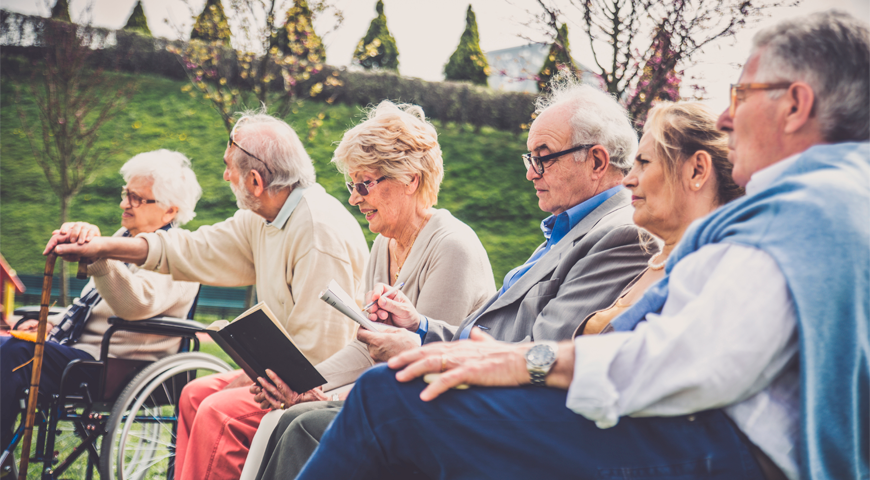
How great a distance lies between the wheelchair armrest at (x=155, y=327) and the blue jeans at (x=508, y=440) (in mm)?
2193

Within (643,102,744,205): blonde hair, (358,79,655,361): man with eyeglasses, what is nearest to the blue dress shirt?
(358,79,655,361): man with eyeglasses

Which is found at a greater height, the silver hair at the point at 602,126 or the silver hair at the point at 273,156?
the silver hair at the point at 602,126

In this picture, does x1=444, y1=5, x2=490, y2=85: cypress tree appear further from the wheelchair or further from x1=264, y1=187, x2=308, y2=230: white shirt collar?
the wheelchair

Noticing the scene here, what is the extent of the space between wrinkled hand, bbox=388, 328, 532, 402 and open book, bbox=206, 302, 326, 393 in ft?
3.32

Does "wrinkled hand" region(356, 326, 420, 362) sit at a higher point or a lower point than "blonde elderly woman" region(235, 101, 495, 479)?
lower

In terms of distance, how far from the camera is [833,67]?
1.24m

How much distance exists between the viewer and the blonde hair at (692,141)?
1.79 metres

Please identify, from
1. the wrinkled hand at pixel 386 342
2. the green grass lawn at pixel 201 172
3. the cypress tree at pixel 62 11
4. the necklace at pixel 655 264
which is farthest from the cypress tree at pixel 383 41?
the necklace at pixel 655 264

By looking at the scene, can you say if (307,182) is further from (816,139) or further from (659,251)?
(816,139)

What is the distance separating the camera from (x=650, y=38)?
4457 mm

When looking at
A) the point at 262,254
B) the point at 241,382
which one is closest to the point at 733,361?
the point at 241,382

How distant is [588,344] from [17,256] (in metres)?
13.1

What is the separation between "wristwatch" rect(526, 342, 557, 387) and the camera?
4.09 feet

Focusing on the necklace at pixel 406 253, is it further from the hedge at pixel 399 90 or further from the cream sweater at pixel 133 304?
the hedge at pixel 399 90
